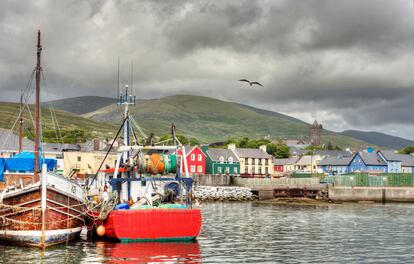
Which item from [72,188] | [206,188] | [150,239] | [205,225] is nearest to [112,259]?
[150,239]

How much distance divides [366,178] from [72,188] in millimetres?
78125

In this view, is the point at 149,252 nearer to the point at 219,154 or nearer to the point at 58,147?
the point at 58,147

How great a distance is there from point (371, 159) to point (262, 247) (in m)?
118

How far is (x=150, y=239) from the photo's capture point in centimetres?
3394

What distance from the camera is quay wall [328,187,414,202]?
306ft

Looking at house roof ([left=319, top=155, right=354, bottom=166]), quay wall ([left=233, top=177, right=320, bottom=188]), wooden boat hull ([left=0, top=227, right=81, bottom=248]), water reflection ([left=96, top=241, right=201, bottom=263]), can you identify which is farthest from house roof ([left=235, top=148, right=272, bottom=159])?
wooden boat hull ([left=0, top=227, right=81, bottom=248])

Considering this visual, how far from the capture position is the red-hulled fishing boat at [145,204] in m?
33.7

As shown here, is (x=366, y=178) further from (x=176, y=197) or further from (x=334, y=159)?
(x=176, y=197)

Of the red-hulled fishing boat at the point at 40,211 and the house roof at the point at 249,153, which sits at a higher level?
the house roof at the point at 249,153

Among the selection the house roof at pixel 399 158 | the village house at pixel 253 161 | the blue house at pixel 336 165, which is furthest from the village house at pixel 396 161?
the village house at pixel 253 161

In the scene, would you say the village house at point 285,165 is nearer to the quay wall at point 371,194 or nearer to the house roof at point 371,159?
the house roof at point 371,159

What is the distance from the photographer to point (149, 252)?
3169 centimetres

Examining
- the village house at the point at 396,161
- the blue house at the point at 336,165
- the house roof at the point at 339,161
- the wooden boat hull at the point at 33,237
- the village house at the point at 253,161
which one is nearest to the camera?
the wooden boat hull at the point at 33,237

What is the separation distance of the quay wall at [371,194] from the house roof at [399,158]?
55.1m
